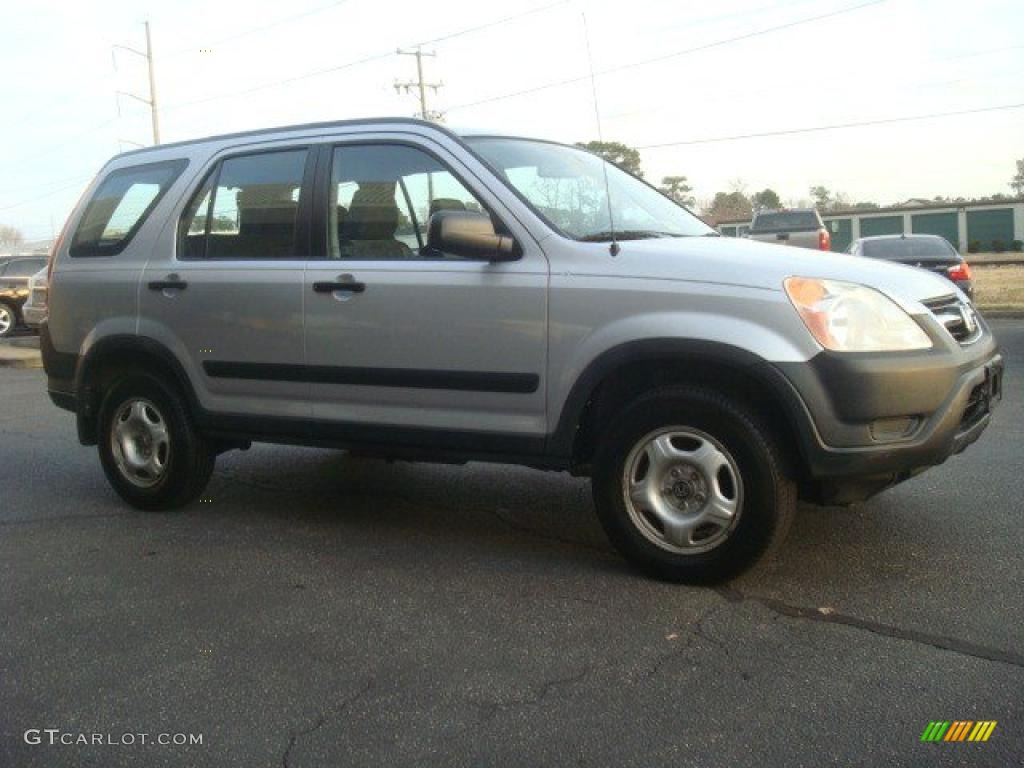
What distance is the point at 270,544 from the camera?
4.88 meters

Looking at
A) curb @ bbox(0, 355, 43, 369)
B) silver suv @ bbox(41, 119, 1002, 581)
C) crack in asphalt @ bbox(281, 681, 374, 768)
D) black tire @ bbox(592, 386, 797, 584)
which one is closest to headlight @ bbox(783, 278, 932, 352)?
silver suv @ bbox(41, 119, 1002, 581)

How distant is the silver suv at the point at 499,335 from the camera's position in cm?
377

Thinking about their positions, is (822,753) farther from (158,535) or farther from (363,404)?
(158,535)

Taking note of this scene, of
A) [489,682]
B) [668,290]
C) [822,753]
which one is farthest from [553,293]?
[822,753]

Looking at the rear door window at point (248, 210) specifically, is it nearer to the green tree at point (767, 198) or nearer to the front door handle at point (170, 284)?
the front door handle at point (170, 284)

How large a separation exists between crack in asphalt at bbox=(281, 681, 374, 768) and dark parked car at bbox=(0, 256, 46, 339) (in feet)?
65.0

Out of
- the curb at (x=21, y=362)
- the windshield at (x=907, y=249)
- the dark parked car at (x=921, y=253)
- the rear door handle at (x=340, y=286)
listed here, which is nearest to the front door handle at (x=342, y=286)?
the rear door handle at (x=340, y=286)

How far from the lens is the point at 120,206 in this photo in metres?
5.64

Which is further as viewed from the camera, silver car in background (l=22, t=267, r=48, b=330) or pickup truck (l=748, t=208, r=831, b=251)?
silver car in background (l=22, t=267, r=48, b=330)

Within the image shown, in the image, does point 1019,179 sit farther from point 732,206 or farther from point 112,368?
point 112,368

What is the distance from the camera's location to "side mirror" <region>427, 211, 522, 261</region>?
4.11m

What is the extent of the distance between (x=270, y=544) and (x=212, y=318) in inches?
45.1

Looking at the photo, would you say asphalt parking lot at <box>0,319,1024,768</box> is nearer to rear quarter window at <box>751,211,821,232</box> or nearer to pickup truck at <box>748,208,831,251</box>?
pickup truck at <box>748,208,831,251</box>

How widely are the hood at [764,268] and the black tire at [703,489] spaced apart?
17.7 inches
